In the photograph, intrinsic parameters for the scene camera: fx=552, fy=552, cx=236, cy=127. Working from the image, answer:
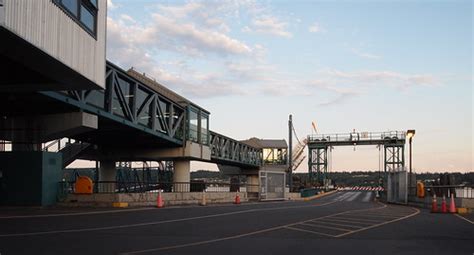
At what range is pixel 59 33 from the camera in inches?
628

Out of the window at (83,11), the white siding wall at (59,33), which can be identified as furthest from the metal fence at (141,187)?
the window at (83,11)

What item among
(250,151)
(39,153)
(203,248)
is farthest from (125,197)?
(250,151)

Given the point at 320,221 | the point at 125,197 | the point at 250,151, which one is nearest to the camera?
the point at 320,221

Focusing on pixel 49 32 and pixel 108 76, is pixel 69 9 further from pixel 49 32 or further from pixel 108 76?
pixel 108 76

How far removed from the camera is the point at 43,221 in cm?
1766

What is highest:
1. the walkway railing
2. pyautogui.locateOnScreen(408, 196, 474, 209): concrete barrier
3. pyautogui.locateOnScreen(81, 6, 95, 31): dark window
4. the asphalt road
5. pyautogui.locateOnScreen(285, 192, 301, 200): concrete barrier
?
pyautogui.locateOnScreen(81, 6, 95, 31): dark window

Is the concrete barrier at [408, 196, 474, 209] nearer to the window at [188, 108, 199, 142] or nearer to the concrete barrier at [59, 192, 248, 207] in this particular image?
the concrete barrier at [59, 192, 248, 207]

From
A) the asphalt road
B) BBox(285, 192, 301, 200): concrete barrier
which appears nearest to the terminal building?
BBox(285, 192, 301, 200): concrete barrier

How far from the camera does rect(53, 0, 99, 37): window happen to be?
55.1ft

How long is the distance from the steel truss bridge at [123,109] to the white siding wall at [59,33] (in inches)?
160

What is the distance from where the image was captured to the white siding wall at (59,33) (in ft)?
44.0

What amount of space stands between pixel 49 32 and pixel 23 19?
1651 mm

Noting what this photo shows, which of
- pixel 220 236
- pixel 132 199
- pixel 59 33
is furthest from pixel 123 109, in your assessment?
Answer: pixel 220 236

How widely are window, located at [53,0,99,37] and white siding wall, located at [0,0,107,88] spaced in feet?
0.65
